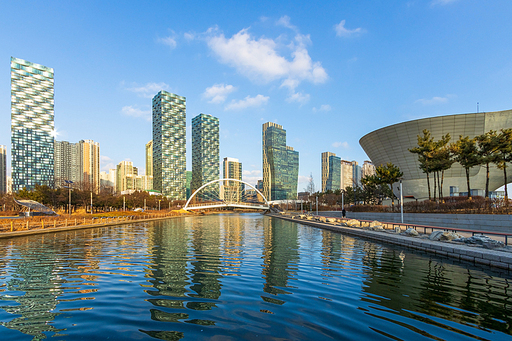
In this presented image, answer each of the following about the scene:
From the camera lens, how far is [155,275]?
10820 mm

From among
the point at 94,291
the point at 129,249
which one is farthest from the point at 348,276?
the point at 129,249

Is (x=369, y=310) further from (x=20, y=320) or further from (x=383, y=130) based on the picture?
(x=383, y=130)

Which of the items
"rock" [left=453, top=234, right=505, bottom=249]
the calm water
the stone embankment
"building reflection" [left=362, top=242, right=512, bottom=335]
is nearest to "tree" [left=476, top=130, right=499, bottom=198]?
the stone embankment

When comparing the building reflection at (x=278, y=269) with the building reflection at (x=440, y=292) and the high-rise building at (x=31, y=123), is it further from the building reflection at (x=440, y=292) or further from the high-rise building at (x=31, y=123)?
the high-rise building at (x=31, y=123)

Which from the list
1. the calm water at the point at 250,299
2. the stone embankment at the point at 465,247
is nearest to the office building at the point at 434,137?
the stone embankment at the point at 465,247

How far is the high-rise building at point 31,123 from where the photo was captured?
545ft

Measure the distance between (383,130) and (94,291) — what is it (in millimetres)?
70534

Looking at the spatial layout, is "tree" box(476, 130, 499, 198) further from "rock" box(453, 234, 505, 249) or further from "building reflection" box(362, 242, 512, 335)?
"building reflection" box(362, 242, 512, 335)

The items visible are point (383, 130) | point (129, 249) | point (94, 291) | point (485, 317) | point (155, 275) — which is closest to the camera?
point (485, 317)

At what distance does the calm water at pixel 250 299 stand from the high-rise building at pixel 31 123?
634ft

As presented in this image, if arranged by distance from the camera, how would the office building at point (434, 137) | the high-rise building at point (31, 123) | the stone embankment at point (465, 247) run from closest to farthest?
the stone embankment at point (465, 247), the office building at point (434, 137), the high-rise building at point (31, 123)

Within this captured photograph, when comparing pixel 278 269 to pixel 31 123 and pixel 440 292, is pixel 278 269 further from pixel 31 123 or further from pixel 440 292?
pixel 31 123

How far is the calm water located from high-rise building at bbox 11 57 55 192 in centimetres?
19319

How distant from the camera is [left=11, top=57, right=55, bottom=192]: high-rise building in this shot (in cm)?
16612
